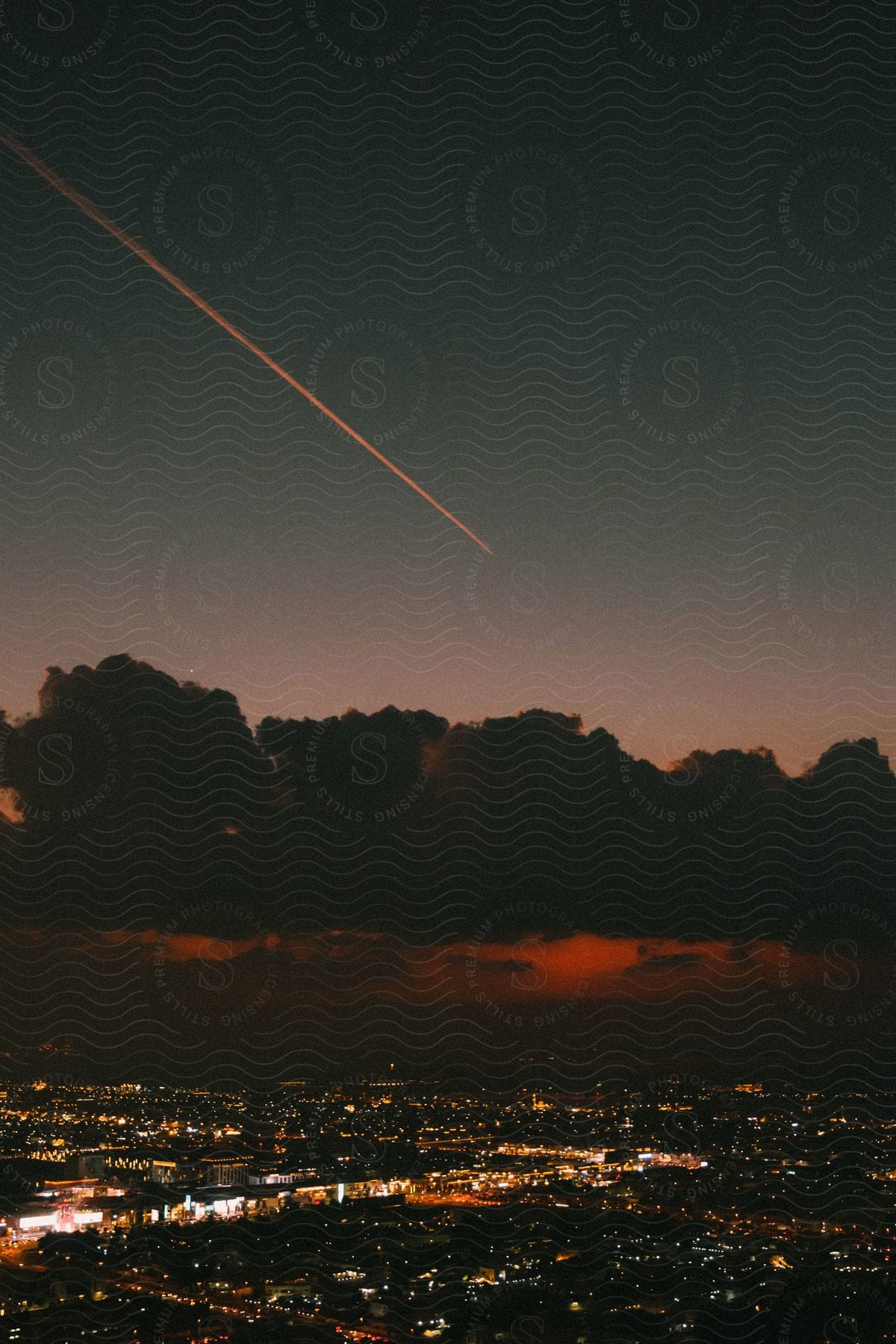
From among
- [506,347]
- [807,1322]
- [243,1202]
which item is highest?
[506,347]

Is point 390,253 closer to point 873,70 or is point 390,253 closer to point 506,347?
point 506,347

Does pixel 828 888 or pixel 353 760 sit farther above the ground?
pixel 353 760

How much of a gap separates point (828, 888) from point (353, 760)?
5.52ft

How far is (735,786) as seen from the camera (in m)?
4.91

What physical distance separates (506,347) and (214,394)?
100 centimetres

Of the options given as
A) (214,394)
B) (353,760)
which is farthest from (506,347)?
(353,760)

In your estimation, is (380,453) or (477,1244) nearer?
(477,1244)

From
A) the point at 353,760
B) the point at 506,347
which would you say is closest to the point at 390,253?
the point at 506,347

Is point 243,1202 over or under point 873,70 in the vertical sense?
under

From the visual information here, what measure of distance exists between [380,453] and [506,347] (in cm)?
56

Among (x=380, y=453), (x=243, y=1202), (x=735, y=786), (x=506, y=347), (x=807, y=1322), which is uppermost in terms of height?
(x=506, y=347)

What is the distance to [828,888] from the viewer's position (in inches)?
192

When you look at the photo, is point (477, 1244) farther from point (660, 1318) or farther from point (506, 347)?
point (506, 347)

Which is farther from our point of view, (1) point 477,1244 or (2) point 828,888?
(2) point 828,888
